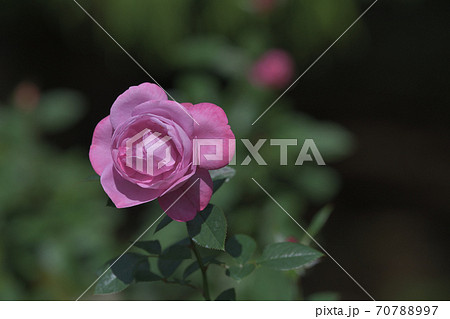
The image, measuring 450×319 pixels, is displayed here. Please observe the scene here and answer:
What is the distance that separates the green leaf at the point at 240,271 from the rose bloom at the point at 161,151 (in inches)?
3.2

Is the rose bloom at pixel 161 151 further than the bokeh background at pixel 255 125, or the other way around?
the bokeh background at pixel 255 125

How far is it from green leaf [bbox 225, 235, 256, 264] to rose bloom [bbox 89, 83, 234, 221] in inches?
3.2

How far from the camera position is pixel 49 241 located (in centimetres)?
92

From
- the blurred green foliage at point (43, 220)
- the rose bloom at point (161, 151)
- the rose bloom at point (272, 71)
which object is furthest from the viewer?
the rose bloom at point (272, 71)

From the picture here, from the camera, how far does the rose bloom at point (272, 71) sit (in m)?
1.21

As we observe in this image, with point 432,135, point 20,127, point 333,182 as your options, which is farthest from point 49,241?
point 432,135

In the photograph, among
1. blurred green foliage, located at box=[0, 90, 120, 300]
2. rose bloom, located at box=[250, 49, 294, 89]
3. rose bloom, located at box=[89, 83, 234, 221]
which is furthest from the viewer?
rose bloom, located at box=[250, 49, 294, 89]

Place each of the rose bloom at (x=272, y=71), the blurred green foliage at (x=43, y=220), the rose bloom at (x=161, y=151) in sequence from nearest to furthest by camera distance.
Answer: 1. the rose bloom at (x=161, y=151)
2. the blurred green foliage at (x=43, y=220)
3. the rose bloom at (x=272, y=71)

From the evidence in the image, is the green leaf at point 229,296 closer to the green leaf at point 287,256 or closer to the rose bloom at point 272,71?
the green leaf at point 287,256

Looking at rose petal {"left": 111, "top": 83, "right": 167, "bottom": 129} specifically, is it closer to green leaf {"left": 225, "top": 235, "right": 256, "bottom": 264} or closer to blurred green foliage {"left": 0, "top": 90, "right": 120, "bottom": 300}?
green leaf {"left": 225, "top": 235, "right": 256, "bottom": 264}

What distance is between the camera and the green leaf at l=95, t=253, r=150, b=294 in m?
0.42

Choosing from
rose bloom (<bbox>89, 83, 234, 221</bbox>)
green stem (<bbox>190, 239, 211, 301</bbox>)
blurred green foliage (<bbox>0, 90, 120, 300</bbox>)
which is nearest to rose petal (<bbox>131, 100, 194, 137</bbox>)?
rose bloom (<bbox>89, 83, 234, 221</bbox>)

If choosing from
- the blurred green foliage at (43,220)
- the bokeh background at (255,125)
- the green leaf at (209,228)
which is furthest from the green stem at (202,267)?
the blurred green foliage at (43,220)

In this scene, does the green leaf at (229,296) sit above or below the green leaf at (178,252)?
below
